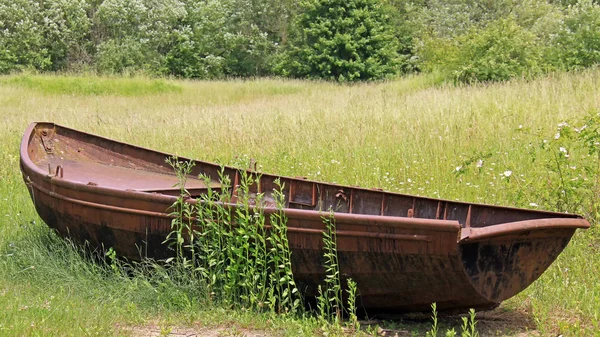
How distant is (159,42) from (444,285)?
128 feet

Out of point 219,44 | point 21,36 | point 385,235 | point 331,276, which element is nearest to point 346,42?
point 219,44

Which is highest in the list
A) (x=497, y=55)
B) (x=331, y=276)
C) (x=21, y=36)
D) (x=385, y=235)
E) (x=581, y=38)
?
(x=581, y=38)

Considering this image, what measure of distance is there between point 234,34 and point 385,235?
41190mm

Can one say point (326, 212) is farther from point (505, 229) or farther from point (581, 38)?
point (581, 38)

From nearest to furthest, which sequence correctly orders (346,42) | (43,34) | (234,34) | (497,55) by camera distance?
(497,55), (346,42), (43,34), (234,34)

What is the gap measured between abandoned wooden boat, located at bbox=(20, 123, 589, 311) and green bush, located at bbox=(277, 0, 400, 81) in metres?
32.0

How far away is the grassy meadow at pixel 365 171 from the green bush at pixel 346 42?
22.2 meters

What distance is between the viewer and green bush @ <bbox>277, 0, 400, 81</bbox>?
39.8m

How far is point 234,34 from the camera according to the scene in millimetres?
45312

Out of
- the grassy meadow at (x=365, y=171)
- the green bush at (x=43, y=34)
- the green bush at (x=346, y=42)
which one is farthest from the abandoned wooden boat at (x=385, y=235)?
the green bush at (x=43, y=34)

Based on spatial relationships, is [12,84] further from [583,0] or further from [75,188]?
[75,188]

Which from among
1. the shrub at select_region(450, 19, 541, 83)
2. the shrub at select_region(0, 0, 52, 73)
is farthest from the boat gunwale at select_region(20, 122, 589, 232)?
the shrub at select_region(0, 0, 52, 73)

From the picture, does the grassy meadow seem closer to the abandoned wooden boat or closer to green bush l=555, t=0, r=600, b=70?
the abandoned wooden boat

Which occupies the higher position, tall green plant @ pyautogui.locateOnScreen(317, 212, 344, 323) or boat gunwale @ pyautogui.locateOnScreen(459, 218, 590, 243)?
boat gunwale @ pyautogui.locateOnScreen(459, 218, 590, 243)
